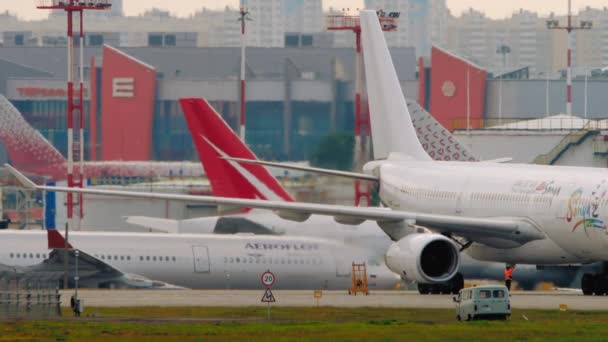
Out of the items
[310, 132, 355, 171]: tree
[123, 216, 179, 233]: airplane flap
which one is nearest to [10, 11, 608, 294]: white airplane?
[123, 216, 179, 233]: airplane flap

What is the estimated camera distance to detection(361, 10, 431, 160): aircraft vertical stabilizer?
5500 cm

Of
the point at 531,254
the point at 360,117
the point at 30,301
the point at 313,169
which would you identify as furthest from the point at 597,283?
the point at 360,117

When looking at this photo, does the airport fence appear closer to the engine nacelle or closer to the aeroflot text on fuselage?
the engine nacelle

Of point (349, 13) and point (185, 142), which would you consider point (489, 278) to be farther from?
point (185, 142)

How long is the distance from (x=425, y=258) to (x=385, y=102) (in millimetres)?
10903

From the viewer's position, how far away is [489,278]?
5962cm

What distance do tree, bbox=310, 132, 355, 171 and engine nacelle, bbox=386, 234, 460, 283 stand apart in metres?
28.8

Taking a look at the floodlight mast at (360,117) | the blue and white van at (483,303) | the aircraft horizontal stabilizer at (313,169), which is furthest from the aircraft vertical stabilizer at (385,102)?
the blue and white van at (483,303)

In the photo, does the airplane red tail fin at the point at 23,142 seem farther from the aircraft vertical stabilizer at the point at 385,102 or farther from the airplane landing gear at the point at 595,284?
the airplane landing gear at the point at 595,284

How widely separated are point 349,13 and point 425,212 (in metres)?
29.4

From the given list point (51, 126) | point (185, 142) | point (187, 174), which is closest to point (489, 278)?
point (187, 174)

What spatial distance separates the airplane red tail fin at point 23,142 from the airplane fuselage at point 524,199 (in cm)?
6717

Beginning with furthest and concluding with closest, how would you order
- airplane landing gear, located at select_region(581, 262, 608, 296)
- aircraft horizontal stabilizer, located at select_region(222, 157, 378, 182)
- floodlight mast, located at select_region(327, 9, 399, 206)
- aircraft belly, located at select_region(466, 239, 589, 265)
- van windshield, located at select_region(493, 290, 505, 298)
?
1. floodlight mast, located at select_region(327, 9, 399, 206)
2. aircraft horizontal stabilizer, located at select_region(222, 157, 378, 182)
3. airplane landing gear, located at select_region(581, 262, 608, 296)
4. aircraft belly, located at select_region(466, 239, 589, 265)
5. van windshield, located at select_region(493, 290, 505, 298)

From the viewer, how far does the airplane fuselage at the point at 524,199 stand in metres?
44.2
